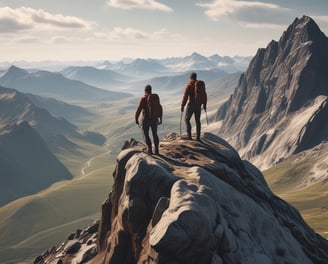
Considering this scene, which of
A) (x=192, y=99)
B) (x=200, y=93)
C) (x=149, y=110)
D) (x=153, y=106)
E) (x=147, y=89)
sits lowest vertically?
(x=149, y=110)

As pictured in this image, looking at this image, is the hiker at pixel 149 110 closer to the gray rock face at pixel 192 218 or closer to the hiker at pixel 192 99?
the gray rock face at pixel 192 218

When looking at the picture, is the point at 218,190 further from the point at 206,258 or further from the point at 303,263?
the point at 303,263

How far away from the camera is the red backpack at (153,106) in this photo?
110 ft

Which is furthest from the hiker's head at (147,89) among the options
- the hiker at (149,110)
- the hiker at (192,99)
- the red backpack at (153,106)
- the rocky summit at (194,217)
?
the rocky summit at (194,217)

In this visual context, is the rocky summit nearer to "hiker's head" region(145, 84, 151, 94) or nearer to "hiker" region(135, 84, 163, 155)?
"hiker" region(135, 84, 163, 155)

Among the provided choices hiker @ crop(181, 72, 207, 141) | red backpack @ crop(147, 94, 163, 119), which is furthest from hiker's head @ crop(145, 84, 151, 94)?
hiker @ crop(181, 72, 207, 141)

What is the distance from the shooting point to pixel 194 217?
23031 millimetres

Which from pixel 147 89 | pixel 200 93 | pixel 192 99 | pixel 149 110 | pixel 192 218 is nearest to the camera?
pixel 192 218

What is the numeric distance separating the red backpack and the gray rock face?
11.4ft

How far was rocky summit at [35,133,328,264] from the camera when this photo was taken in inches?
904

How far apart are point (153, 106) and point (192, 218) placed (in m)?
13.1

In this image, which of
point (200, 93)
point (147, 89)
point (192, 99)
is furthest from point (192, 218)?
point (192, 99)

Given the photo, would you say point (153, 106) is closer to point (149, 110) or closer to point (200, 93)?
point (149, 110)

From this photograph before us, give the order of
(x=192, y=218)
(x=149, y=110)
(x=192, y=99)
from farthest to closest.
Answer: (x=192, y=99)
(x=149, y=110)
(x=192, y=218)
